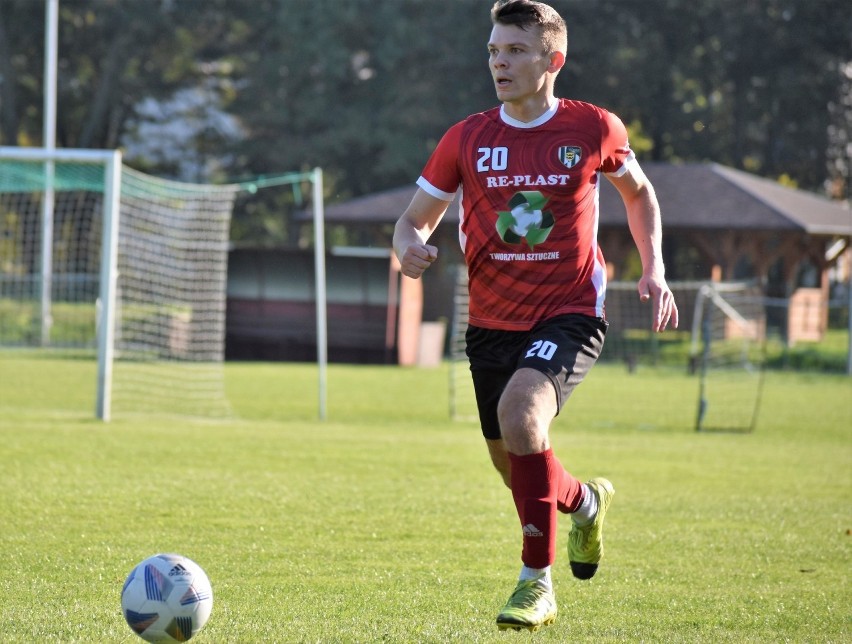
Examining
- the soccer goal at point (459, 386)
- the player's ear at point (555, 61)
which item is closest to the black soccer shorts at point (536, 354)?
the player's ear at point (555, 61)

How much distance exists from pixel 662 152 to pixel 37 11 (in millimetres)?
23608

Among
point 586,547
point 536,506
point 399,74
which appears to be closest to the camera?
point 536,506

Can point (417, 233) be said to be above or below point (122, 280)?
below

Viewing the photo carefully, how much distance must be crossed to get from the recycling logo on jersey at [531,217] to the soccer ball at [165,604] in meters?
1.88

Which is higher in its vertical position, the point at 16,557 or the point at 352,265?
the point at 352,265

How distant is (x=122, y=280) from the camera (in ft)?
89.9

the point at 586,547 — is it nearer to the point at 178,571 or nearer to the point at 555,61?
the point at 178,571

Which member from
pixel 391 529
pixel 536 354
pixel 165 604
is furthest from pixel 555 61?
pixel 391 529

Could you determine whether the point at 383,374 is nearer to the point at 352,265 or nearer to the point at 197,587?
the point at 352,265

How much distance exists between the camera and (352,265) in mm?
28344

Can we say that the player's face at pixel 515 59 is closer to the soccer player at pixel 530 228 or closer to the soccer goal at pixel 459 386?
the soccer player at pixel 530 228

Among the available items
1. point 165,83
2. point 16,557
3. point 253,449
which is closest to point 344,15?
point 165,83

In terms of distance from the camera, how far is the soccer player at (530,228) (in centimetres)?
533

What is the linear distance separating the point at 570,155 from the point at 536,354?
83 cm
